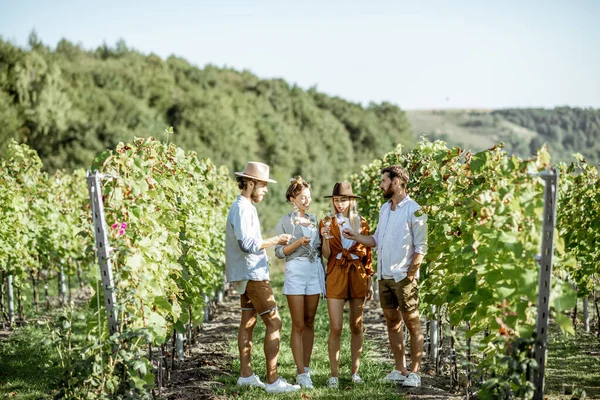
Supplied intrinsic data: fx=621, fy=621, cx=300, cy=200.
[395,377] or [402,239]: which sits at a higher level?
[402,239]

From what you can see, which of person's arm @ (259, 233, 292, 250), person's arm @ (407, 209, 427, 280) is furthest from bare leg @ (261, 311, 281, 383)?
person's arm @ (407, 209, 427, 280)

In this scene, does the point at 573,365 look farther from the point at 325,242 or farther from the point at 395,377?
the point at 325,242

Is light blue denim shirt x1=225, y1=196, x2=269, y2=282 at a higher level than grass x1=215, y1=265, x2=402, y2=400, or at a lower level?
higher

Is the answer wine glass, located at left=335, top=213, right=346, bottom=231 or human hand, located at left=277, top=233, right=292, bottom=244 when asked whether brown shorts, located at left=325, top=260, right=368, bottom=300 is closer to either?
wine glass, located at left=335, top=213, right=346, bottom=231

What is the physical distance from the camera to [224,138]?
114ft

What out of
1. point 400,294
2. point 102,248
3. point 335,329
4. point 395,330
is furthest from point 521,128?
point 102,248

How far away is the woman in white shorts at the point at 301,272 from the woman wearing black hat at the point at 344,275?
0.38 feet

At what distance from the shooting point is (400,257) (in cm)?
515

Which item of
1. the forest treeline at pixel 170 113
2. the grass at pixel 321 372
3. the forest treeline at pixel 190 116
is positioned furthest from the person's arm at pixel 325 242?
the forest treeline at pixel 170 113

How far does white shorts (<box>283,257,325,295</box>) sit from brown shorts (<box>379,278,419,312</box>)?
0.55 metres

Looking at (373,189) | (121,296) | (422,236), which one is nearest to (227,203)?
(373,189)

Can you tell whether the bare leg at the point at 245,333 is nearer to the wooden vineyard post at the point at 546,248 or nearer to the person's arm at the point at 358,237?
the person's arm at the point at 358,237

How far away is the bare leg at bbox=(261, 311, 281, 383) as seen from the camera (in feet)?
16.7

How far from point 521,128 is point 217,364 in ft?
211
